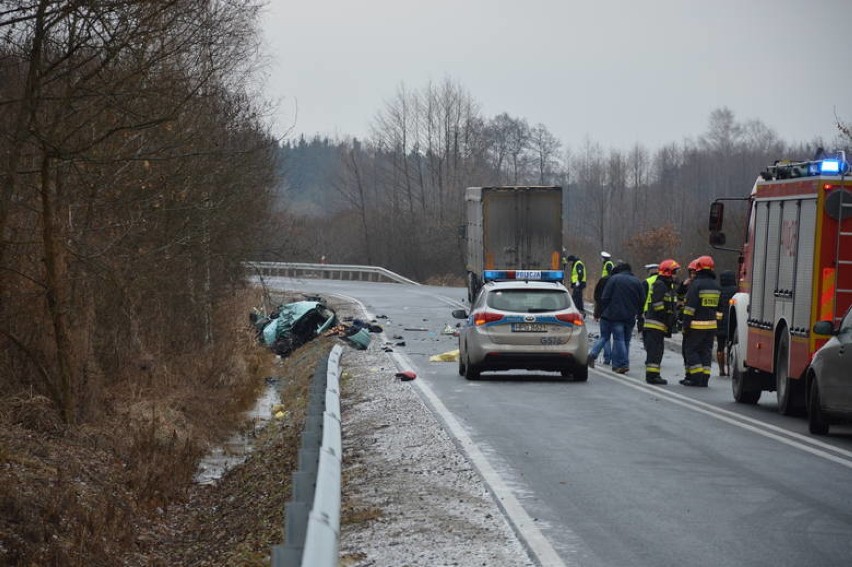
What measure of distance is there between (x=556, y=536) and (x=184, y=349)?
52.6 ft

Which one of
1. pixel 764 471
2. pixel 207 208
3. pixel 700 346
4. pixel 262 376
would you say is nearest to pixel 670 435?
pixel 764 471

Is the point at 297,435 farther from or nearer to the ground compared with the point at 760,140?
nearer to the ground

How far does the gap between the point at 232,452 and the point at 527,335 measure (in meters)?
5.01

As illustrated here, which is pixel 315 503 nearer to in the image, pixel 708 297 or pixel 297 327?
pixel 708 297

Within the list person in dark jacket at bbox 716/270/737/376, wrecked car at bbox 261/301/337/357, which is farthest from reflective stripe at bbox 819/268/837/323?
wrecked car at bbox 261/301/337/357

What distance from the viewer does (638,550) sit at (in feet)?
26.2

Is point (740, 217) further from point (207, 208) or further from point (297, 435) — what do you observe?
point (297, 435)

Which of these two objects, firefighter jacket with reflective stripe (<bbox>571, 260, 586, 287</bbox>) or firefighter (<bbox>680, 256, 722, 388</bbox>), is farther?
firefighter jacket with reflective stripe (<bbox>571, 260, 586, 287</bbox>)

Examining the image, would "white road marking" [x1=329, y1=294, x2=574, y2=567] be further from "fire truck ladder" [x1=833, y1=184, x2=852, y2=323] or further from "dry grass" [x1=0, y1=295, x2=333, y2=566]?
"fire truck ladder" [x1=833, y1=184, x2=852, y2=323]

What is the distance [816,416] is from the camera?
14.1m

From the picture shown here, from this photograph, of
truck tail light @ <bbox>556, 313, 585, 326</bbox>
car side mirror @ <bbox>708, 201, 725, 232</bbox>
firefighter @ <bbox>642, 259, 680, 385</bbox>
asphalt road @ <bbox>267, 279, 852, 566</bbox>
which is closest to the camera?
asphalt road @ <bbox>267, 279, 852, 566</bbox>

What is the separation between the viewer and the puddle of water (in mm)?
16078

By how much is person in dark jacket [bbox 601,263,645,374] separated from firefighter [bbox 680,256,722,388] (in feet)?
5.38

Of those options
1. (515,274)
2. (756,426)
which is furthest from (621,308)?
(515,274)
